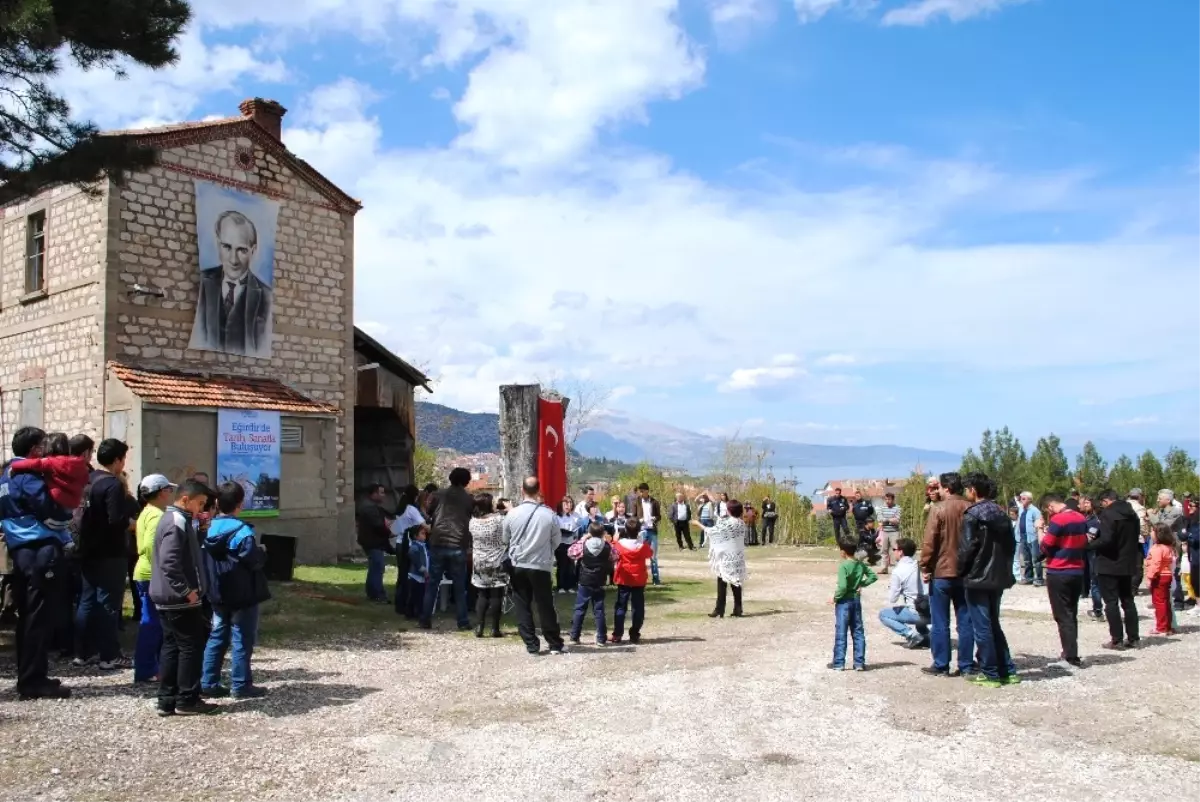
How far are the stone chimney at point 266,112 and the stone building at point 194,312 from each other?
33 mm

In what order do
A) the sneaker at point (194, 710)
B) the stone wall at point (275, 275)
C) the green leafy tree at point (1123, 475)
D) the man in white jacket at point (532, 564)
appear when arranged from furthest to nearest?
1. the green leafy tree at point (1123, 475)
2. the stone wall at point (275, 275)
3. the man in white jacket at point (532, 564)
4. the sneaker at point (194, 710)

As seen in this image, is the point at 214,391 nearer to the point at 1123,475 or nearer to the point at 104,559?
the point at 104,559

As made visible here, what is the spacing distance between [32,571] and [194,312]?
10.9m

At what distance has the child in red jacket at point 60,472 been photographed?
7.21 m

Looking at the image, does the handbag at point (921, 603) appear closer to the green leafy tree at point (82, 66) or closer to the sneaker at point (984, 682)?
the sneaker at point (984, 682)

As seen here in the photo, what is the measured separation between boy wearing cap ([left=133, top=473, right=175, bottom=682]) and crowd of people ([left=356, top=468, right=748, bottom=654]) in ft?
10.8

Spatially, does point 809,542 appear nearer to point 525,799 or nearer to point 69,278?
point 69,278

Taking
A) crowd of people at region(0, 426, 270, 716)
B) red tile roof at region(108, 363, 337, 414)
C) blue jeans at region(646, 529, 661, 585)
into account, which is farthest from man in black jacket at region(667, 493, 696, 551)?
crowd of people at region(0, 426, 270, 716)

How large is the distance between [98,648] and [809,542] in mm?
22943

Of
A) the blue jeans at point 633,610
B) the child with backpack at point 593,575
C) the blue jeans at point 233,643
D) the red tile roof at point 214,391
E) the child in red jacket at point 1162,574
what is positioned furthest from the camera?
the red tile roof at point 214,391

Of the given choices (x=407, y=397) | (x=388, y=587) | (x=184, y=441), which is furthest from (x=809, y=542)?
(x=184, y=441)

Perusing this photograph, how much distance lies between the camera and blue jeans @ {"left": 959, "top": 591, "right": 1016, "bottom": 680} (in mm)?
8109

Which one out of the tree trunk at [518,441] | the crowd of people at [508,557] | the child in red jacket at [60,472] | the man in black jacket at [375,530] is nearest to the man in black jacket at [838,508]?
the crowd of people at [508,557]

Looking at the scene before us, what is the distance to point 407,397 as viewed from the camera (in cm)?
2245
